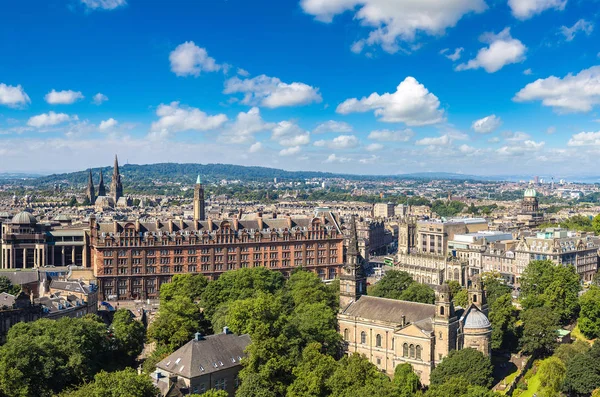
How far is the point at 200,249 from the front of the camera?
144875mm

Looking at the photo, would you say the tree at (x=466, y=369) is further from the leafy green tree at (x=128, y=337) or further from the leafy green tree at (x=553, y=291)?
the leafy green tree at (x=128, y=337)

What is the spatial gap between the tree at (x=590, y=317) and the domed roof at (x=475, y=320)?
2169 cm

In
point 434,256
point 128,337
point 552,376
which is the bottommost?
point 552,376

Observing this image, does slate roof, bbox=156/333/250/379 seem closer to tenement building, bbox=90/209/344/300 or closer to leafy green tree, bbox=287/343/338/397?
leafy green tree, bbox=287/343/338/397

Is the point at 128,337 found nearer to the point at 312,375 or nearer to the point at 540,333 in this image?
the point at 312,375

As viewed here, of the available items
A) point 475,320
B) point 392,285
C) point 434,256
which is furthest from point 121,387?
point 434,256

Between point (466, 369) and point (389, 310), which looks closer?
point (466, 369)

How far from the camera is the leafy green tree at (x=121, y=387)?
62.1m

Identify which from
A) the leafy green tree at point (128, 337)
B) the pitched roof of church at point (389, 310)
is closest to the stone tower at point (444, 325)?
the pitched roof of church at point (389, 310)

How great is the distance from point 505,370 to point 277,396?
34.6 m

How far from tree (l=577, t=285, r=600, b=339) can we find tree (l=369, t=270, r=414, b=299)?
29489 millimetres

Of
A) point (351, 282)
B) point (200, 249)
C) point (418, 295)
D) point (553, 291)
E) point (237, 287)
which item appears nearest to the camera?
point (351, 282)

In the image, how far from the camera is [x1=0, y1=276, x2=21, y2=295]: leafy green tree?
107500mm

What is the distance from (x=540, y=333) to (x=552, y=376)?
500 inches
